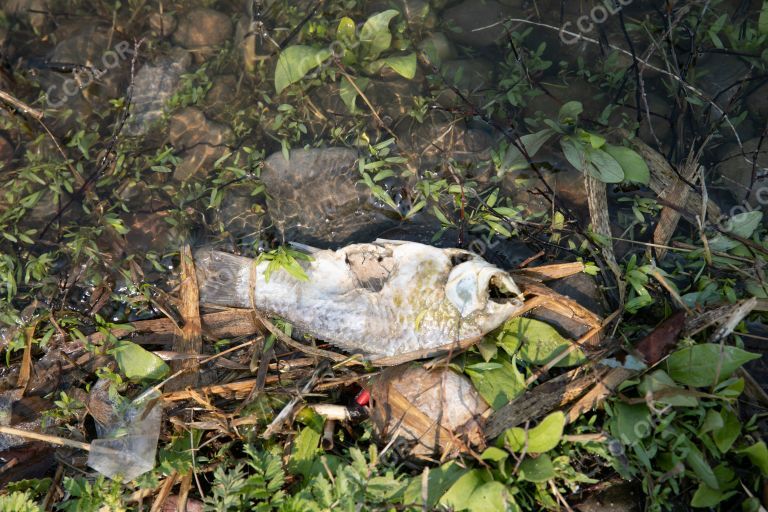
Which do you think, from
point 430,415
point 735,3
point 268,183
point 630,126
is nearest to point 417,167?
point 268,183

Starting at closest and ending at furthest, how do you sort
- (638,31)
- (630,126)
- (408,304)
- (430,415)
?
(430,415), (408,304), (630,126), (638,31)

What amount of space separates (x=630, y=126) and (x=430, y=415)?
2.40 meters

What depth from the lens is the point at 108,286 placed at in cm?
372

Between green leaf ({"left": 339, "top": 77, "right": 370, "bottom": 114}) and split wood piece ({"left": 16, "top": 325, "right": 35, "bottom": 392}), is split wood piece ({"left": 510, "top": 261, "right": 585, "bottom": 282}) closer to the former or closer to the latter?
green leaf ({"left": 339, "top": 77, "right": 370, "bottom": 114})

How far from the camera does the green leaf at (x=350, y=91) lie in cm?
395

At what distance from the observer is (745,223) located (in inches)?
127

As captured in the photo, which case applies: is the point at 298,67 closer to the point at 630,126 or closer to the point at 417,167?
the point at 417,167

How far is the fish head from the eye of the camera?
2.97m

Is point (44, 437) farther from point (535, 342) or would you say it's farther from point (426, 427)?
point (535, 342)

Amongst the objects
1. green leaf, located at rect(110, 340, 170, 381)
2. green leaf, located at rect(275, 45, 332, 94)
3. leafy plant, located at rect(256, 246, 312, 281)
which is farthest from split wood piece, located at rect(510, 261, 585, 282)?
green leaf, located at rect(110, 340, 170, 381)

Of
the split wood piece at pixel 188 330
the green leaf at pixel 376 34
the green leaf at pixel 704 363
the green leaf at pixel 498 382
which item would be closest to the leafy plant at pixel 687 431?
the green leaf at pixel 704 363

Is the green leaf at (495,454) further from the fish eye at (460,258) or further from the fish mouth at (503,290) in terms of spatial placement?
the fish eye at (460,258)

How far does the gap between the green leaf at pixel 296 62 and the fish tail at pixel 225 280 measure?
4.19ft

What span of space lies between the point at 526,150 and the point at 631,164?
63 cm
